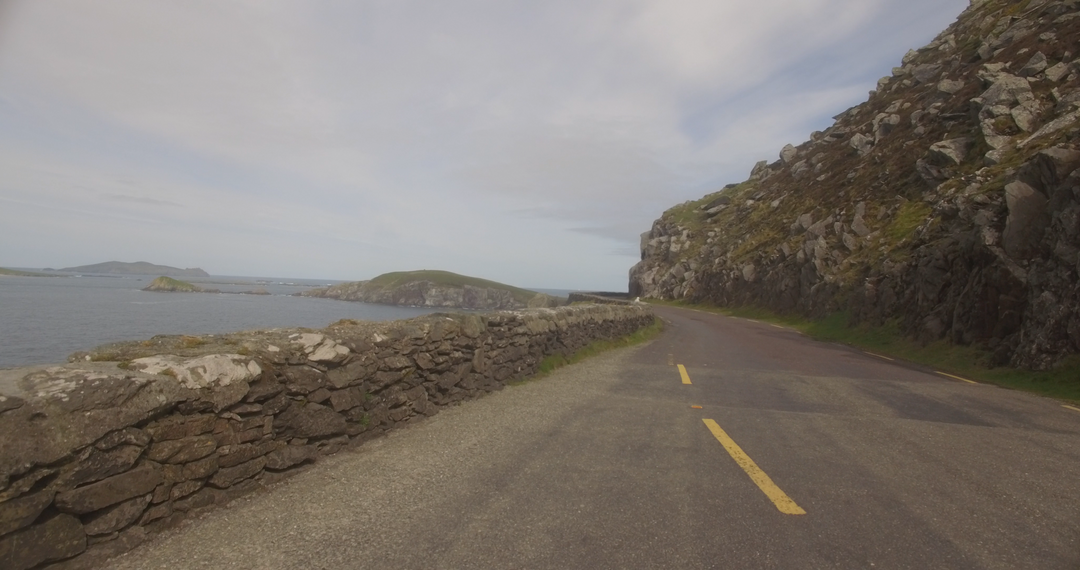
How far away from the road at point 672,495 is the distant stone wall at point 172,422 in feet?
0.86

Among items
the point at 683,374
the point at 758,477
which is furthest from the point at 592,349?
the point at 758,477

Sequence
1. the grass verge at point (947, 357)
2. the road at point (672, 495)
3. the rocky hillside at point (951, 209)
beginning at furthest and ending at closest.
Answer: the rocky hillside at point (951, 209)
the grass verge at point (947, 357)
the road at point (672, 495)

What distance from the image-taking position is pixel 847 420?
721 cm

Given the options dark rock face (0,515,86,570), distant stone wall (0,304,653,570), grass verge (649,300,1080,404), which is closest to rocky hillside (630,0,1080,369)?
grass verge (649,300,1080,404)

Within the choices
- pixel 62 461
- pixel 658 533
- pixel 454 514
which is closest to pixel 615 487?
pixel 658 533

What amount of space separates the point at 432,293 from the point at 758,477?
287ft

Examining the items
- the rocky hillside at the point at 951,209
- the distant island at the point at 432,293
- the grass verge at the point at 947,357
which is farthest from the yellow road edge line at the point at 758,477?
the distant island at the point at 432,293

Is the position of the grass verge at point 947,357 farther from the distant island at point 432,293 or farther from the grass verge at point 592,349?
the distant island at point 432,293

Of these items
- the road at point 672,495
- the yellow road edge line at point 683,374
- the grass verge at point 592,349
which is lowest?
the road at point 672,495

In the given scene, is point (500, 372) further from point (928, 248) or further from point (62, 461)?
point (928, 248)

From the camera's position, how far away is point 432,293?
8994cm

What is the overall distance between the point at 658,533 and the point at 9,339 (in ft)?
68.6

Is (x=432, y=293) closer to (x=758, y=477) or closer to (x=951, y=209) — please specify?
(x=951, y=209)

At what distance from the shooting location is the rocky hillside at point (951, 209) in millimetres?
12859
